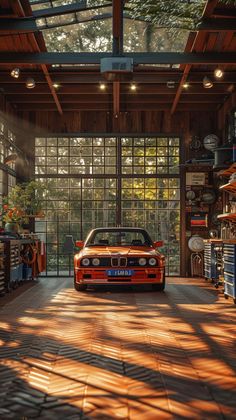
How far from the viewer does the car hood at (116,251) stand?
33.0 feet

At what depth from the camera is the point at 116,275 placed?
9961mm

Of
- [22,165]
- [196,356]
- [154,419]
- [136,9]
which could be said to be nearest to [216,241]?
[136,9]

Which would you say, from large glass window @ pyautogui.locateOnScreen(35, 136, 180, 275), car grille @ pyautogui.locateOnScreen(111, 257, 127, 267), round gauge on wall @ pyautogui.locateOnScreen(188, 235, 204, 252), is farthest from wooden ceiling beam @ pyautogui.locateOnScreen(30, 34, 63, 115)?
round gauge on wall @ pyautogui.locateOnScreen(188, 235, 204, 252)

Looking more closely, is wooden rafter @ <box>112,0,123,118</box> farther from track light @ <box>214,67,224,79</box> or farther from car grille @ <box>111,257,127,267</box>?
car grille @ <box>111,257,127,267</box>

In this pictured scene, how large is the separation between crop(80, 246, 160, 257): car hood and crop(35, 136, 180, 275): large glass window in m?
4.32

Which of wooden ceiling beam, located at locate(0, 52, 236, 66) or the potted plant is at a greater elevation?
wooden ceiling beam, located at locate(0, 52, 236, 66)

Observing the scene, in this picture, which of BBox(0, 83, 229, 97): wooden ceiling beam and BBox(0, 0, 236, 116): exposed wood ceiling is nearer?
BBox(0, 0, 236, 116): exposed wood ceiling

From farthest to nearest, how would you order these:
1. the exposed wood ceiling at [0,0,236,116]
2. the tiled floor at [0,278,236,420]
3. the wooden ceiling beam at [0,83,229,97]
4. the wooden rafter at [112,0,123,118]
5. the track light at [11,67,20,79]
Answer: the wooden ceiling beam at [0,83,229,97] → the track light at [11,67,20,79] → the wooden rafter at [112,0,123,118] → the exposed wood ceiling at [0,0,236,116] → the tiled floor at [0,278,236,420]

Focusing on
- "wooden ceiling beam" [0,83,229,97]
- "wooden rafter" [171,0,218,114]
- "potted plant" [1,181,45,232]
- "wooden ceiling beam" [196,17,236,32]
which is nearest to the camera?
"wooden rafter" [171,0,218,114]

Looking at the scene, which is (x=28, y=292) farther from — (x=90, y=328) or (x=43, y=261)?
(x=90, y=328)

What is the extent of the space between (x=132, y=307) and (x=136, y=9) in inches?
191

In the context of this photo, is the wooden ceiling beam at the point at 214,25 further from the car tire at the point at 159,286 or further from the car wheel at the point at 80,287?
the car wheel at the point at 80,287

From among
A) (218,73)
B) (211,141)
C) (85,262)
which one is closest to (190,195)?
(211,141)

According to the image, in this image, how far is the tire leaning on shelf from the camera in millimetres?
12188
